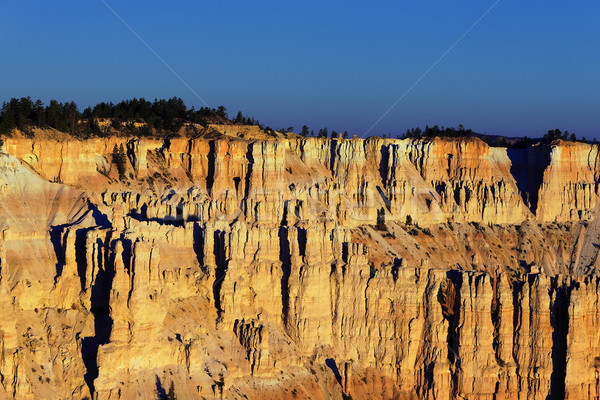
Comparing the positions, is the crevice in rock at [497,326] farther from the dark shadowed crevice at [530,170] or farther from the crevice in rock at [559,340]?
the dark shadowed crevice at [530,170]

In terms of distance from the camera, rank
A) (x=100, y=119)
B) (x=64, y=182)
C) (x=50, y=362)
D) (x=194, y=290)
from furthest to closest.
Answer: (x=100, y=119) → (x=64, y=182) → (x=194, y=290) → (x=50, y=362)

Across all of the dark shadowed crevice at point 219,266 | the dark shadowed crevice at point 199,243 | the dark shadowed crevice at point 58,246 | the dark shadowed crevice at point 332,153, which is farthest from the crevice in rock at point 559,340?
the dark shadowed crevice at point 332,153

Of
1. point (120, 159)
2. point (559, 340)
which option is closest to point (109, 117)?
point (120, 159)

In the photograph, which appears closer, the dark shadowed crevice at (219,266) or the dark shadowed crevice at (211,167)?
the dark shadowed crevice at (219,266)

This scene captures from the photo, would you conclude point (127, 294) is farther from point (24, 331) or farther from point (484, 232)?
point (484, 232)

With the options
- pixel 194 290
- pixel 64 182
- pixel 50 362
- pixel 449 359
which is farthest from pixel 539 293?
pixel 64 182

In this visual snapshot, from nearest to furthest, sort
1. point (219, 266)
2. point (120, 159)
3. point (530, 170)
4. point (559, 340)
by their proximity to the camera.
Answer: point (219, 266) → point (559, 340) → point (120, 159) → point (530, 170)

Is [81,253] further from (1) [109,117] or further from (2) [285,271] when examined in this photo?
(1) [109,117]
